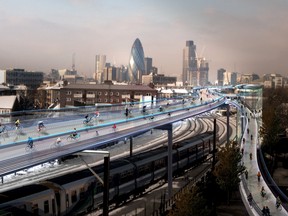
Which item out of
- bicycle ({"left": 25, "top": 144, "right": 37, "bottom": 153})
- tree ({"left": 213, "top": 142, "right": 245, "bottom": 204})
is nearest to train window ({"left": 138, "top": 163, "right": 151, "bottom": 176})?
tree ({"left": 213, "top": 142, "right": 245, "bottom": 204})

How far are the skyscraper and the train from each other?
141 meters

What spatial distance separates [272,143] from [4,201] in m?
28.3

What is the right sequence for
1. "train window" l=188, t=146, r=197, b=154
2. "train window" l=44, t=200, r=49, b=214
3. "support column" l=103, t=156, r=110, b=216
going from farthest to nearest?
1. "train window" l=188, t=146, r=197, b=154
2. "train window" l=44, t=200, r=49, b=214
3. "support column" l=103, t=156, r=110, b=216

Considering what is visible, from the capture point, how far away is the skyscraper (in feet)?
534

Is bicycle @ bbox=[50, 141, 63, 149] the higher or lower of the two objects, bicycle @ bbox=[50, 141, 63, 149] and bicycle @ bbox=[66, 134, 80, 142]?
the lower

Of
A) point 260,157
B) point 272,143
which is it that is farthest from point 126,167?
point 272,143

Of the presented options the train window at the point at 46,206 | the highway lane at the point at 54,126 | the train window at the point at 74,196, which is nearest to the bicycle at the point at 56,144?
the highway lane at the point at 54,126

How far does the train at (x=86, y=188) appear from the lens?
11.4 m

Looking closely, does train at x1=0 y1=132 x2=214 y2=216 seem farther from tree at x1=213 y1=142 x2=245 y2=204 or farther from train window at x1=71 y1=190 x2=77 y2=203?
tree at x1=213 y1=142 x2=245 y2=204

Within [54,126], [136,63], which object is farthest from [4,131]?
[136,63]

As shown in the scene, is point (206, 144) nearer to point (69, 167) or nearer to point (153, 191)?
point (153, 191)

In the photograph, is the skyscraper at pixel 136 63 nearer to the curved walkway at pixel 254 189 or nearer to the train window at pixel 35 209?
the curved walkway at pixel 254 189

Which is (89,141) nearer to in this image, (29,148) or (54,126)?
(29,148)

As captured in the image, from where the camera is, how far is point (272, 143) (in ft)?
109
